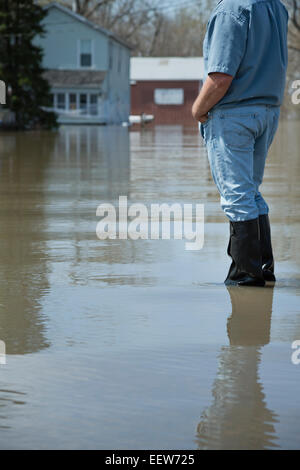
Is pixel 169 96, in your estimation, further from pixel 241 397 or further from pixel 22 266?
Result: pixel 241 397

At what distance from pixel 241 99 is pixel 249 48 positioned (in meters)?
0.27

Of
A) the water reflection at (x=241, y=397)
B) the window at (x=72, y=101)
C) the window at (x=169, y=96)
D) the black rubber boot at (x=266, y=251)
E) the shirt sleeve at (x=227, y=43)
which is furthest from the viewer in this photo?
the window at (x=169, y=96)

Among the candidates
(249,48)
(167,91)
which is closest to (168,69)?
(167,91)

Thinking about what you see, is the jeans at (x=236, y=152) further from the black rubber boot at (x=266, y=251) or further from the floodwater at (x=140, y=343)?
the floodwater at (x=140, y=343)

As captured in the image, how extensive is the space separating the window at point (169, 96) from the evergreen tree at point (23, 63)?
33268 mm

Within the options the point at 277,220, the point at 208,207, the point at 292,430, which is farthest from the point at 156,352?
the point at 208,207

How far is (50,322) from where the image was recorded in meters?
4.27

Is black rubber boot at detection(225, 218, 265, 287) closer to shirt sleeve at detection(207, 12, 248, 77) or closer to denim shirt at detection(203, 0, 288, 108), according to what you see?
denim shirt at detection(203, 0, 288, 108)

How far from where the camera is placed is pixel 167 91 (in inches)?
3036

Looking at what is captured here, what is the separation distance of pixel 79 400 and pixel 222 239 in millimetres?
4038

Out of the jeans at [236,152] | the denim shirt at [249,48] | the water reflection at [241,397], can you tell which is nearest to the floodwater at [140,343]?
the water reflection at [241,397]

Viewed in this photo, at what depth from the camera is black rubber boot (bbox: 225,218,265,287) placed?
5051mm

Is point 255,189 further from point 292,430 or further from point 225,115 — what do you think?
point 292,430

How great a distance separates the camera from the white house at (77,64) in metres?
56.1
